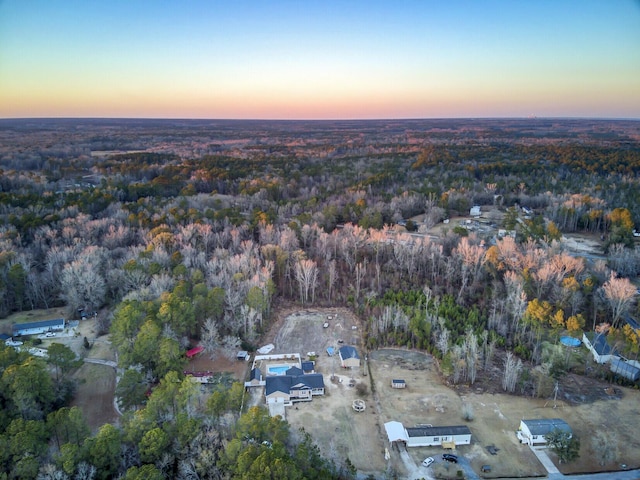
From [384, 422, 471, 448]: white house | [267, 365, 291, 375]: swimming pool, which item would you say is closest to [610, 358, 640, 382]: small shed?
[384, 422, 471, 448]: white house

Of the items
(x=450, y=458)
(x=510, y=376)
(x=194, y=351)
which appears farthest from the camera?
(x=194, y=351)

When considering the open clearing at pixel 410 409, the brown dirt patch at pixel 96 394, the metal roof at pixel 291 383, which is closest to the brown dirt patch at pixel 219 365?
the open clearing at pixel 410 409

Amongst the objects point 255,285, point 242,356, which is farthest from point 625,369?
point 255,285

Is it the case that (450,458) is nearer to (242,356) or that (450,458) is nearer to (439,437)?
(439,437)

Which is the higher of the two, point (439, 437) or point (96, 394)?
point (439, 437)

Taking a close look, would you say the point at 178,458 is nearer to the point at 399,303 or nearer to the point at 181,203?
the point at 399,303

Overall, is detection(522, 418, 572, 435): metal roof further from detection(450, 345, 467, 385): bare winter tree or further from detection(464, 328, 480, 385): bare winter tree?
detection(450, 345, 467, 385): bare winter tree

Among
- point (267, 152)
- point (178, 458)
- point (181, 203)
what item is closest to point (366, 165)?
point (267, 152)
